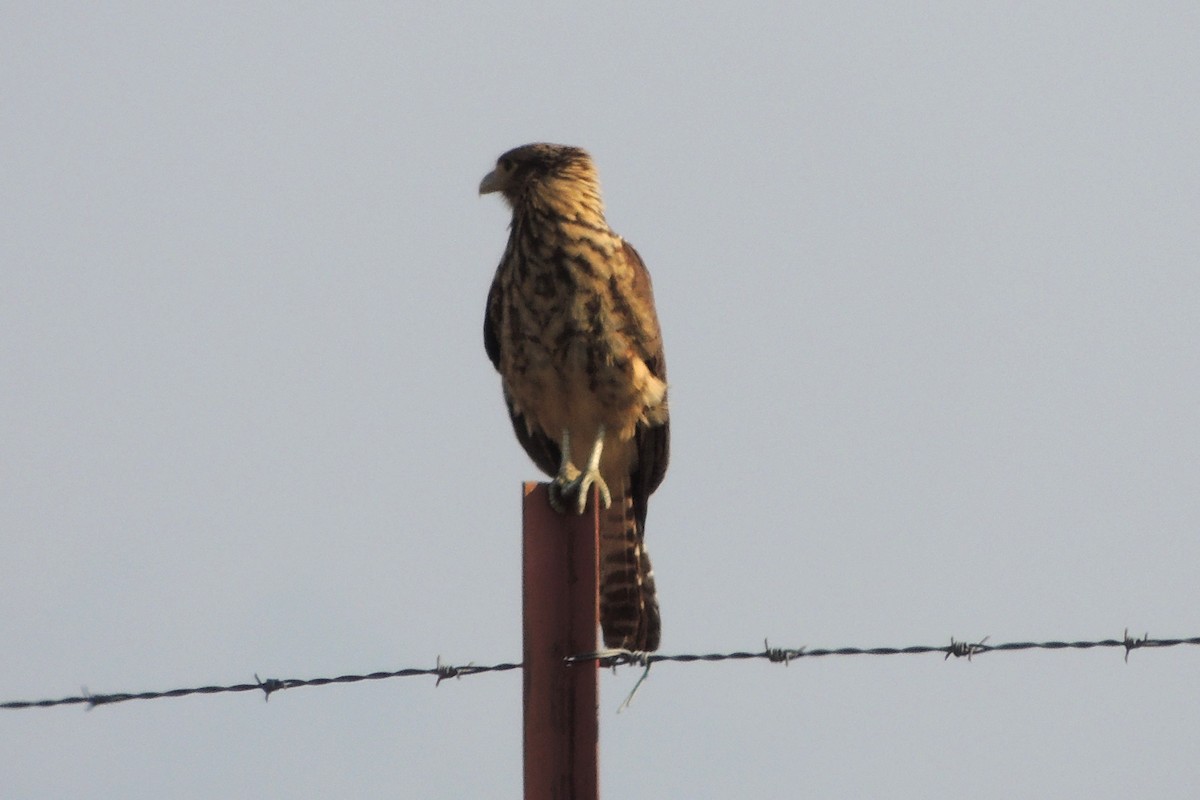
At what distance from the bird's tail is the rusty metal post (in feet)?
6.62

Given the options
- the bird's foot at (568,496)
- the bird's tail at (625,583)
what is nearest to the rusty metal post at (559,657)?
the bird's foot at (568,496)

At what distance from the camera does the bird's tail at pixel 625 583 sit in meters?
5.97

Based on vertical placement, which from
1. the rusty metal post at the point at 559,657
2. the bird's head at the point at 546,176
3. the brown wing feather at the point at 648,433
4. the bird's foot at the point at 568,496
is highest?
the bird's head at the point at 546,176

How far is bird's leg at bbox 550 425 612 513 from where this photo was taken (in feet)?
13.0

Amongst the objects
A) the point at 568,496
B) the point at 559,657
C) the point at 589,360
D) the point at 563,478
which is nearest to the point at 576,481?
the point at 563,478

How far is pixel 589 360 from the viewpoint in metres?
6.09

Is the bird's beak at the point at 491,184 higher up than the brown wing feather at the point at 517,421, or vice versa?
the bird's beak at the point at 491,184

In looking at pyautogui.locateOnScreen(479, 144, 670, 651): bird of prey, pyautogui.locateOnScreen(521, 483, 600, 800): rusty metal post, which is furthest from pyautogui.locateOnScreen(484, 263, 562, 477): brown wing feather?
pyautogui.locateOnScreen(521, 483, 600, 800): rusty metal post

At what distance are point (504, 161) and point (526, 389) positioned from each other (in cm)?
104

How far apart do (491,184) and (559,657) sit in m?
3.32

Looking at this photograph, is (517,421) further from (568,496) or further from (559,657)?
(559,657)

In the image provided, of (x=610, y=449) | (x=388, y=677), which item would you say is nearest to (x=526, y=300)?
(x=610, y=449)

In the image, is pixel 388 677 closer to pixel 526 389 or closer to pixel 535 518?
pixel 535 518

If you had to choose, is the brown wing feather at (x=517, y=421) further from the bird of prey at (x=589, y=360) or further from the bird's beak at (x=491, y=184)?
the bird's beak at (x=491, y=184)
